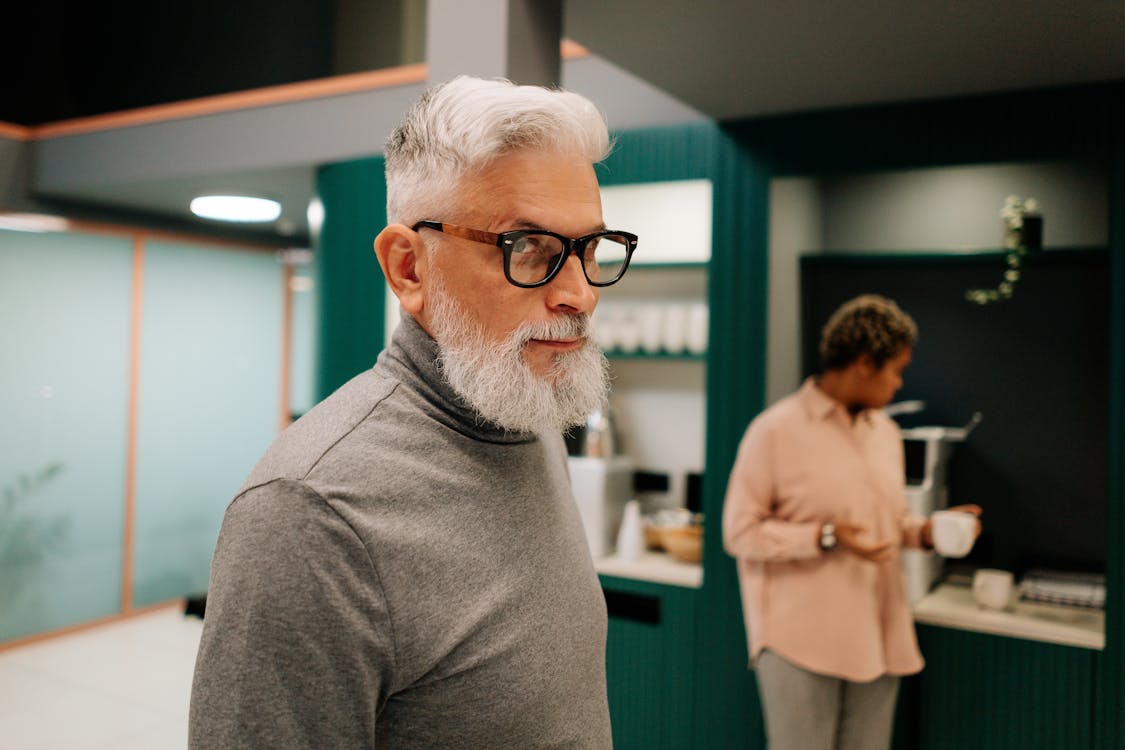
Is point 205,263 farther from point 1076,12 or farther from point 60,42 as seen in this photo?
point 1076,12

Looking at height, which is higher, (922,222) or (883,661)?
(922,222)

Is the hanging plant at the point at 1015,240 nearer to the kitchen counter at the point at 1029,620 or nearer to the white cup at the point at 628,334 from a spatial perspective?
the kitchen counter at the point at 1029,620

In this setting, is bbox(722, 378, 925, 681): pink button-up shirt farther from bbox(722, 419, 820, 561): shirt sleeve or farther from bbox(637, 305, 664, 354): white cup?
bbox(637, 305, 664, 354): white cup

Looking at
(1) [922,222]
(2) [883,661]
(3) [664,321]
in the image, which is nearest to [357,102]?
Result: (3) [664,321]

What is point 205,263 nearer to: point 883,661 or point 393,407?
point 883,661

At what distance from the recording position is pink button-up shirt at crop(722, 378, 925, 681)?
241cm

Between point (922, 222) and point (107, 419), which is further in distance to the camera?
point (107, 419)

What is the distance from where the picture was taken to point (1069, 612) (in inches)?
113

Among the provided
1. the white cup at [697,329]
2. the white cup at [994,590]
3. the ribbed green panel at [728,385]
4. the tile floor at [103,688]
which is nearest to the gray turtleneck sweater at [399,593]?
the ribbed green panel at [728,385]

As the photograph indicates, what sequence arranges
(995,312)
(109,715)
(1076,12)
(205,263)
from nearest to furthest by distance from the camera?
(1076,12)
(995,312)
(109,715)
(205,263)

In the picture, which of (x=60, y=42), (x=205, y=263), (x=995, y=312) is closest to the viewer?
(x=995, y=312)

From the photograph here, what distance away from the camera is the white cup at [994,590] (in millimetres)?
2914

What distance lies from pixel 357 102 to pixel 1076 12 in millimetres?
2981

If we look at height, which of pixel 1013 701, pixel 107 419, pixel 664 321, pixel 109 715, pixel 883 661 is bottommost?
pixel 109 715
